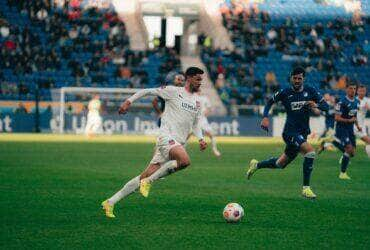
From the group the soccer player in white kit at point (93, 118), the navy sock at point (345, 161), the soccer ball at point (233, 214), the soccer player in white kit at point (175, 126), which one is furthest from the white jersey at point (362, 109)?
the soccer player in white kit at point (93, 118)

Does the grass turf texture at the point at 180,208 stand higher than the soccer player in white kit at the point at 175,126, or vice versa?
the soccer player in white kit at the point at 175,126

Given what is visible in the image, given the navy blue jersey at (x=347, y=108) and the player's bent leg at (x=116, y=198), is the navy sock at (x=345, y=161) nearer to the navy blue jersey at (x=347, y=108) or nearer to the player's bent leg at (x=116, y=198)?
the navy blue jersey at (x=347, y=108)

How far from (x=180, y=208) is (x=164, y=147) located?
1.26m

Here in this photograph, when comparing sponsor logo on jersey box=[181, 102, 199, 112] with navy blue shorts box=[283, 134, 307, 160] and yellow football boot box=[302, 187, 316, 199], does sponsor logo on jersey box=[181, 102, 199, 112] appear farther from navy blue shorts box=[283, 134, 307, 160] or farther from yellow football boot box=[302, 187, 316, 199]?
navy blue shorts box=[283, 134, 307, 160]

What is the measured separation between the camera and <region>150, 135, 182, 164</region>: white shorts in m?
11.7

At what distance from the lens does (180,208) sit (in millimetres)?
12586

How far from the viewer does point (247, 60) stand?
1951 inches

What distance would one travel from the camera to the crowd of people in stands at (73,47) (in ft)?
150

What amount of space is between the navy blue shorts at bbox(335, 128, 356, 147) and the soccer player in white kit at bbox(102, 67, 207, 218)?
860 centimetres

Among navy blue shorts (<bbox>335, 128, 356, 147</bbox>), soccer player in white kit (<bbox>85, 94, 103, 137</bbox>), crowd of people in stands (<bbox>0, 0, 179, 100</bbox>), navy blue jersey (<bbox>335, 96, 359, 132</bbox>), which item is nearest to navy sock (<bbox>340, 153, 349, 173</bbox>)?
navy blue shorts (<bbox>335, 128, 356, 147</bbox>)

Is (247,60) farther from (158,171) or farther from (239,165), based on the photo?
(158,171)

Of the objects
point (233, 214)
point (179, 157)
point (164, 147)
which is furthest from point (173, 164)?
point (233, 214)

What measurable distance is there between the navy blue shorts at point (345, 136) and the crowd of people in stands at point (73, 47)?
26544mm

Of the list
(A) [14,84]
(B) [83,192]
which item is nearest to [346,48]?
(A) [14,84]
